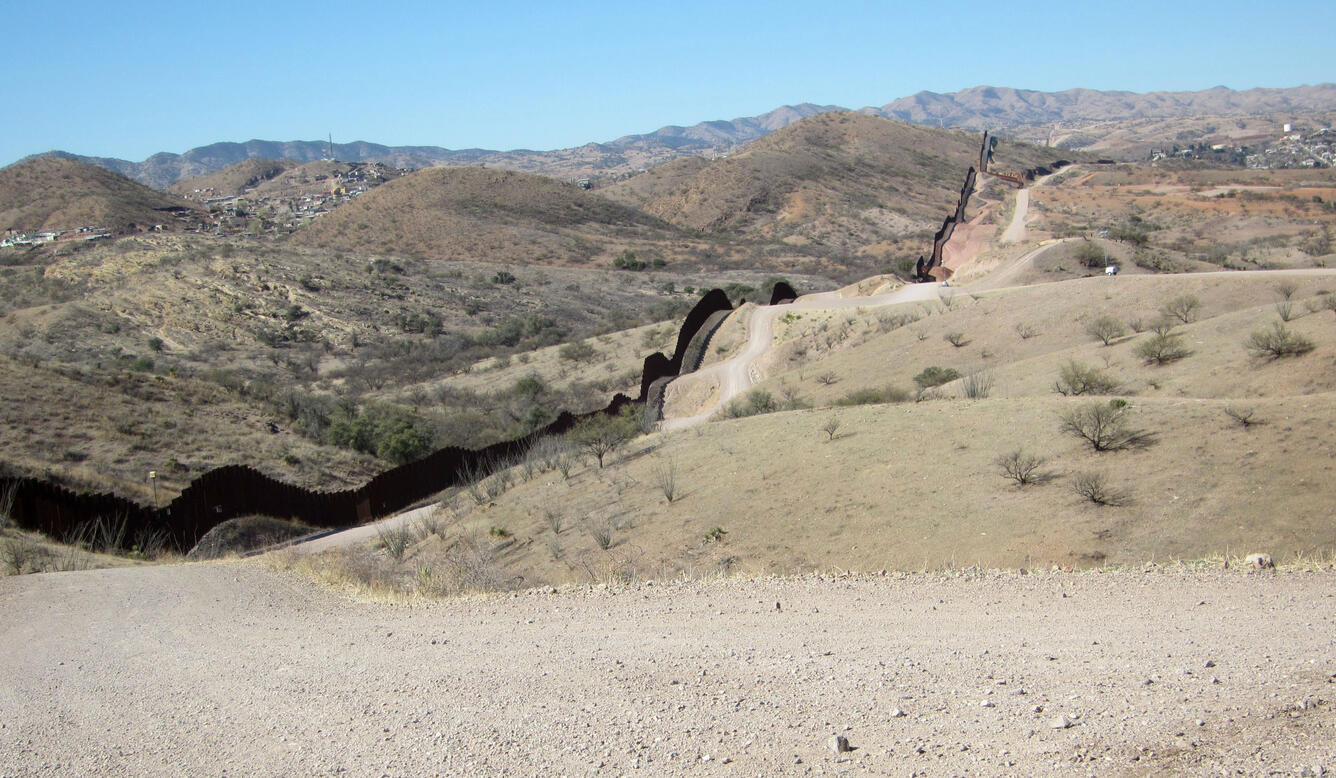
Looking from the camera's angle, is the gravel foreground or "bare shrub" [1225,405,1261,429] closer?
the gravel foreground

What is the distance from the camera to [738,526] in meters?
13.9

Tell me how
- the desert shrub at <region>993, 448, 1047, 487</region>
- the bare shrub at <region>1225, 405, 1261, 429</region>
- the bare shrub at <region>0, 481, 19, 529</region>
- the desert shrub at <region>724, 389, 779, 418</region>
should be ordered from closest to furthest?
the bare shrub at <region>1225, 405, 1261, 429</region> → the desert shrub at <region>993, 448, 1047, 487</region> → the bare shrub at <region>0, 481, 19, 529</region> → the desert shrub at <region>724, 389, 779, 418</region>

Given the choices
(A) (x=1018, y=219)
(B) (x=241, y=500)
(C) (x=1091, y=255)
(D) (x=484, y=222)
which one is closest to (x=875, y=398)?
(B) (x=241, y=500)

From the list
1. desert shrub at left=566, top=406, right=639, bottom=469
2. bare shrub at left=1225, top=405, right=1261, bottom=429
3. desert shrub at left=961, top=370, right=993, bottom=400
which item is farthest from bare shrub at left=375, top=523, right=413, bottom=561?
bare shrub at left=1225, top=405, right=1261, bottom=429

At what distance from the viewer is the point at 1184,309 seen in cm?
2447

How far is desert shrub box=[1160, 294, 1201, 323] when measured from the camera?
2404 cm

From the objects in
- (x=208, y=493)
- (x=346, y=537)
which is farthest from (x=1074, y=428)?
(x=208, y=493)

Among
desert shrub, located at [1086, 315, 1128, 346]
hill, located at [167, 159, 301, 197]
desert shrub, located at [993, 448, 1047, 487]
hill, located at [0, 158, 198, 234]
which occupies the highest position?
hill, located at [167, 159, 301, 197]

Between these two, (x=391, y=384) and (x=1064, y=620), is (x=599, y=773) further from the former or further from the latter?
(x=391, y=384)

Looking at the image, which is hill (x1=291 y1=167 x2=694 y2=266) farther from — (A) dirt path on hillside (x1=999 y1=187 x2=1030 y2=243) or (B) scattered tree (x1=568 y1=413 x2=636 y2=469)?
(B) scattered tree (x1=568 y1=413 x2=636 y2=469)

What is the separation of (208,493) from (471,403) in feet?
53.9

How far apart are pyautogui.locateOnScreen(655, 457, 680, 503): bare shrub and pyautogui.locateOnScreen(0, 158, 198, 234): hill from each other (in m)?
80.4

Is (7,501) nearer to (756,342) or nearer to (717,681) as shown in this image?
(717,681)

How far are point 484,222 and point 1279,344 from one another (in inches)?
2887
